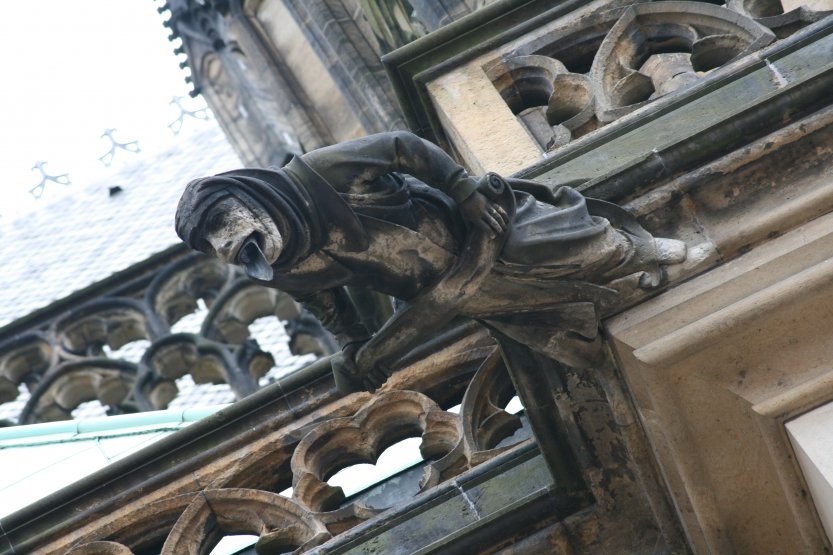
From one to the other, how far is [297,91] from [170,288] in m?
1.97

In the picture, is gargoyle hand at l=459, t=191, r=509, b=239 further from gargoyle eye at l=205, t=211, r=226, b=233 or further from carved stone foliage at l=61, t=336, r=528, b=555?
carved stone foliage at l=61, t=336, r=528, b=555

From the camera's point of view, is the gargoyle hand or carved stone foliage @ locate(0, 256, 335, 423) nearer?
the gargoyle hand

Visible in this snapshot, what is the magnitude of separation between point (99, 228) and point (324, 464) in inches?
587

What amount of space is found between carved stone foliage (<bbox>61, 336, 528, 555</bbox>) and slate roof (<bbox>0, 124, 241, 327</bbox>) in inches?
441

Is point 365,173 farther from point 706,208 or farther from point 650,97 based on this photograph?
point 650,97

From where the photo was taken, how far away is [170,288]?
16.2 meters

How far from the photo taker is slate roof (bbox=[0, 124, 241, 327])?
19.4m

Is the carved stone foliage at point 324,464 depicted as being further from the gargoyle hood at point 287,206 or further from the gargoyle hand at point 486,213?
the gargoyle hood at point 287,206

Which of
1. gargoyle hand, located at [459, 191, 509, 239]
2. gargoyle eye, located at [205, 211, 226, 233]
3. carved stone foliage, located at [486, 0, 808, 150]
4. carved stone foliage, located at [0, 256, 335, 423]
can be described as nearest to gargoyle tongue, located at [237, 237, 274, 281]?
gargoyle eye, located at [205, 211, 226, 233]

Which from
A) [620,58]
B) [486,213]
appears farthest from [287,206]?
[620,58]

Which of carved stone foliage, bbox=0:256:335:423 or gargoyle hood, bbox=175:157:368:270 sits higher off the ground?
carved stone foliage, bbox=0:256:335:423

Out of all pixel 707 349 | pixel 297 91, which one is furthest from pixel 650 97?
pixel 297 91

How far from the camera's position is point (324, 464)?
7055 millimetres

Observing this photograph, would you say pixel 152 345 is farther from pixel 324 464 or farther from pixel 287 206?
pixel 287 206
